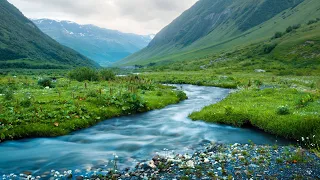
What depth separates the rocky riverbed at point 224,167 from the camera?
12844 millimetres

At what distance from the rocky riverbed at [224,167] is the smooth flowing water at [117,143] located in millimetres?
1210

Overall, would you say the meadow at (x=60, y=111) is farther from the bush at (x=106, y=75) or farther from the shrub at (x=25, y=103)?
the bush at (x=106, y=75)

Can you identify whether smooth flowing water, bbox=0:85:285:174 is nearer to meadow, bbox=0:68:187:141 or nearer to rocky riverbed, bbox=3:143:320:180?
meadow, bbox=0:68:187:141

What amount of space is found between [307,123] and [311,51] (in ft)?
284

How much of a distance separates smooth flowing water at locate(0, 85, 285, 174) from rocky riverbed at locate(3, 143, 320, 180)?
121cm

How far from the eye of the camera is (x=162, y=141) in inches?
771

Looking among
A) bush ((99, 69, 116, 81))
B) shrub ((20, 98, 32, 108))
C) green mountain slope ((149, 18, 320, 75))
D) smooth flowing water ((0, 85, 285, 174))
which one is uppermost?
green mountain slope ((149, 18, 320, 75))

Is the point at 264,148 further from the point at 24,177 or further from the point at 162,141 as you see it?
the point at 24,177

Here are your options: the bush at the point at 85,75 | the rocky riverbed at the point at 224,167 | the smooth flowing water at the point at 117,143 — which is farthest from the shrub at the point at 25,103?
the bush at the point at 85,75

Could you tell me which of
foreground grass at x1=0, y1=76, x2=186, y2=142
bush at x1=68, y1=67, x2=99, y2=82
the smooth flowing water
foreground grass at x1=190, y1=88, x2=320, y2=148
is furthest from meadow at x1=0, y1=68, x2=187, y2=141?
bush at x1=68, y1=67, x2=99, y2=82

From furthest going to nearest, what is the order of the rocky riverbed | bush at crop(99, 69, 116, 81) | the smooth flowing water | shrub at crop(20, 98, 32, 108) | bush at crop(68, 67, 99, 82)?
bush at crop(99, 69, 116, 81)
bush at crop(68, 67, 99, 82)
shrub at crop(20, 98, 32, 108)
the smooth flowing water
the rocky riverbed

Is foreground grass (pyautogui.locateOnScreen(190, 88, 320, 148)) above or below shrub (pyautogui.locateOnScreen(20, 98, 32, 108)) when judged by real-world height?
below

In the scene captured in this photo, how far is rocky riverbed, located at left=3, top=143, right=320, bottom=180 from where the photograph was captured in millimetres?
12844

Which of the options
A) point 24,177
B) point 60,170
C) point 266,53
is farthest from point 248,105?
point 266,53
